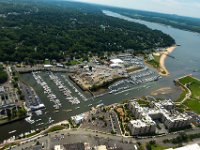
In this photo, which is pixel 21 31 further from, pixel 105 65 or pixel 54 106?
pixel 54 106

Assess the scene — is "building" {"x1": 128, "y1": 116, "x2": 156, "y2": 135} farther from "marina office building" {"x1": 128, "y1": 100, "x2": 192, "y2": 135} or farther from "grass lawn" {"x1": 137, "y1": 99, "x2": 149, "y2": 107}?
"grass lawn" {"x1": 137, "y1": 99, "x2": 149, "y2": 107}

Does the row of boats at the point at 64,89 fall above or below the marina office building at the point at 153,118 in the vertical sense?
below

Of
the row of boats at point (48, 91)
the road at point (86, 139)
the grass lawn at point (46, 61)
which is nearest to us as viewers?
the road at point (86, 139)

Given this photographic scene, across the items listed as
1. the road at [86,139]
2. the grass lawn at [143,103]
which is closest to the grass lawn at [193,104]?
the grass lawn at [143,103]

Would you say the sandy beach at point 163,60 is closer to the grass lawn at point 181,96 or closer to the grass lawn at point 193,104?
the grass lawn at point 181,96

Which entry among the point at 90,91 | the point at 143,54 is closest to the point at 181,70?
the point at 143,54

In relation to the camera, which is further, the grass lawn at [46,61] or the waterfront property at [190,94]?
the grass lawn at [46,61]
